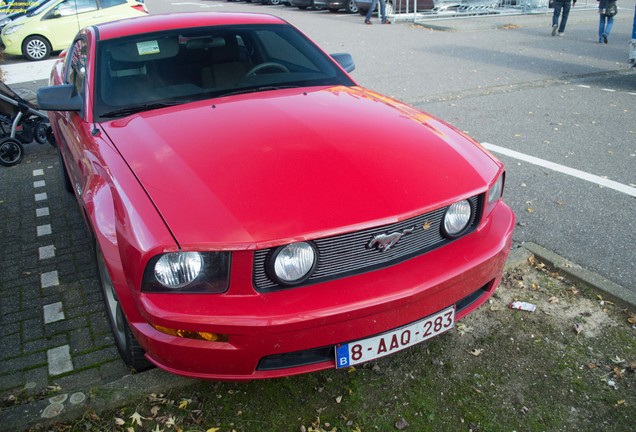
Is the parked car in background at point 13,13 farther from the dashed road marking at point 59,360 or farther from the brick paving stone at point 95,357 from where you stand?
the brick paving stone at point 95,357

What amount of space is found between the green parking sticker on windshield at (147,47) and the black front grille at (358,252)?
2.00m

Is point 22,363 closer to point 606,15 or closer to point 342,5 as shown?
point 606,15

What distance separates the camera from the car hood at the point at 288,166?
2.19 meters

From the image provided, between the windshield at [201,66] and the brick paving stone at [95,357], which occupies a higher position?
the windshield at [201,66]

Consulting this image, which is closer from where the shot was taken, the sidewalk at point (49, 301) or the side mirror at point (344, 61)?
the sidewalk at point (49, 301)

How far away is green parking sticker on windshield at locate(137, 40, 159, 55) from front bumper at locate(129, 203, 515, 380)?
1.95 meters

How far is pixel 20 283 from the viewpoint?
3.66 m

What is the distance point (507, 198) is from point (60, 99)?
136 inches

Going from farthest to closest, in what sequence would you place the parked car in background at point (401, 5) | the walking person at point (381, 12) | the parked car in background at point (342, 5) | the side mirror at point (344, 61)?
the parked car in background at point (342, 5), the parked car in background at point (401, 5), the walking person at point (381, 12), the side mirror at point (344, 61)

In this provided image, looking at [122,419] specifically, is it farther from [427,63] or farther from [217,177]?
[427,63]

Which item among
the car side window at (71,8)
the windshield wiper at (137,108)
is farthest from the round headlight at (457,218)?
the car side window at (71,8)

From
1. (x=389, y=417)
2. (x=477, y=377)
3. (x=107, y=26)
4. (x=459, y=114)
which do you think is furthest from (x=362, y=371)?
(x=459, y=114)

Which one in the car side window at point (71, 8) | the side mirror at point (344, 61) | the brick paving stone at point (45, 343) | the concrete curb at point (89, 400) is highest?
the car side window at point (71, 8)

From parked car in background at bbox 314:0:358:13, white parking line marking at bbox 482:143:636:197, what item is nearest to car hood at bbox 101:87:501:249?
white parking line marking at bbox 482:143:636:197
